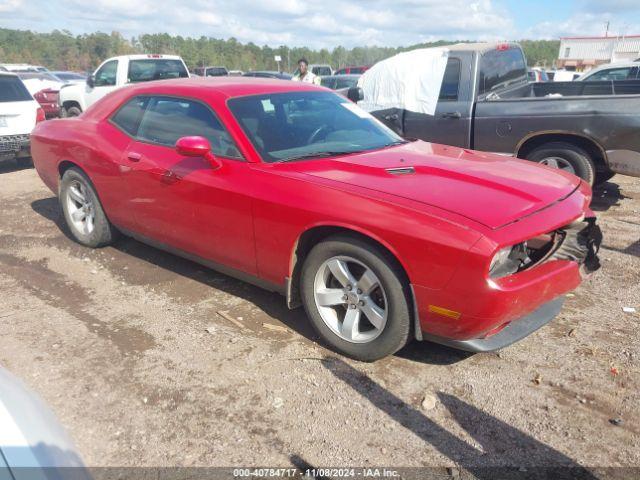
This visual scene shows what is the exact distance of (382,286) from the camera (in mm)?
2965

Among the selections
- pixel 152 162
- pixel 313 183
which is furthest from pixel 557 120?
pixel 152 162

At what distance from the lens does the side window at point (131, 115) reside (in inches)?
176

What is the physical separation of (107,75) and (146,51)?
7934 cm

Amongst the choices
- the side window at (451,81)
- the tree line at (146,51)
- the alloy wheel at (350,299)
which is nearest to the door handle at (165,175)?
the alloy wheel at (350,299)

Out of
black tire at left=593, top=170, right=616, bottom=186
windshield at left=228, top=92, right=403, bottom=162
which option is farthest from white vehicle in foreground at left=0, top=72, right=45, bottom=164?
black tire at left=593, top=170, right=616, bottom=186

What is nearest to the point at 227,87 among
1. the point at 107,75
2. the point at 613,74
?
the point at 107,75

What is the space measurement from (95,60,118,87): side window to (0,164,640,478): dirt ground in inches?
324

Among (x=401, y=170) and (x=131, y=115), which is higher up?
(x=131, y=115)

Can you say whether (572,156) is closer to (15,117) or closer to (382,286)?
(382,286)

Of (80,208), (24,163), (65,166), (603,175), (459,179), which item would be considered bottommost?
(24,163)

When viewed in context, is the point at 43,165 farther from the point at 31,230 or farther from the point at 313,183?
the point at 313,183

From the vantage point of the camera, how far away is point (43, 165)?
215 inches

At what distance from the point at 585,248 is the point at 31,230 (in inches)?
216

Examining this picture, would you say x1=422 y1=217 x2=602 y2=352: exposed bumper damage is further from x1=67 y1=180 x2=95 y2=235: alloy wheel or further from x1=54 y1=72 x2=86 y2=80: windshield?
x1=54 y1=72 x2=86 y2=80: windshield
